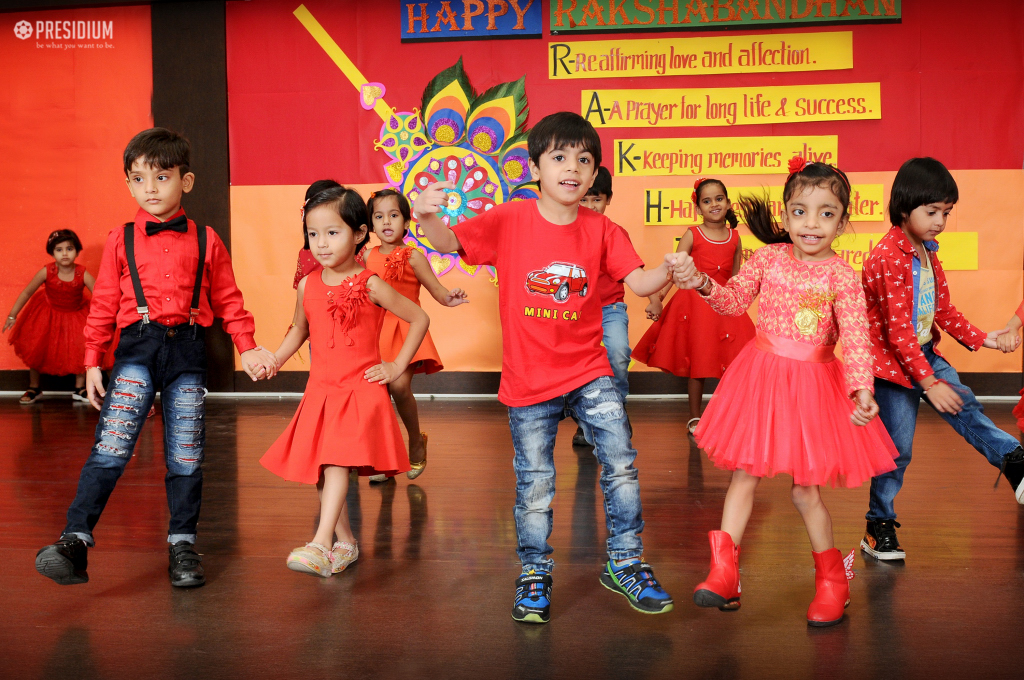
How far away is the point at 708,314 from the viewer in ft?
14.9

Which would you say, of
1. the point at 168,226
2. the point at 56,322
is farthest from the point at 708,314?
the point at 56,322

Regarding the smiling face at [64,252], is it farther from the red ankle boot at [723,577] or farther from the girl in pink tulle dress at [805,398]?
the red ankle boot at [723,577]

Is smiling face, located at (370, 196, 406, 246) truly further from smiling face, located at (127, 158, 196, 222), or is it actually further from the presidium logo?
the presidium logo

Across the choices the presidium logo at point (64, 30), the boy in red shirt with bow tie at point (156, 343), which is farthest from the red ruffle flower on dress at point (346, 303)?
the presidium logo at point (64, 30)

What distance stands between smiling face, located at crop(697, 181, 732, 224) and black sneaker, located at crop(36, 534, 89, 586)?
3.30m

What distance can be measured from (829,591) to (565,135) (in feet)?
4.26

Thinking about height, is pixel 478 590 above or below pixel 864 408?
below

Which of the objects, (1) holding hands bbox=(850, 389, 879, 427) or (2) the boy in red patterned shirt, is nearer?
(1) holding hands bbox=(850, 389, 879, 427)

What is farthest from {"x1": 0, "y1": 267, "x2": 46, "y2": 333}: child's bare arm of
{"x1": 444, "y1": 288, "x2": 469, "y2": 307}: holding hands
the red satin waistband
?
the red satin waistband

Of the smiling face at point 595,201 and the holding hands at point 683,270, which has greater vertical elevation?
the smiling face at point 595,201

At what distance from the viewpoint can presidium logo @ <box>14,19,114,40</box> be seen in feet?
19.6

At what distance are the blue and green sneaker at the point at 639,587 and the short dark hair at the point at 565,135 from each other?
1022mm

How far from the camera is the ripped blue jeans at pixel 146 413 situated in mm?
2395

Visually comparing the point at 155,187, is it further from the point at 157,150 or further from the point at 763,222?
the point at 763,222
